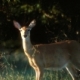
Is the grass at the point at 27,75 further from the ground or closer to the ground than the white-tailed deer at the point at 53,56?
closer to the ground

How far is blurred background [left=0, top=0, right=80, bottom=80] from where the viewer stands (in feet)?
45.3

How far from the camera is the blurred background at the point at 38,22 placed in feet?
45.3

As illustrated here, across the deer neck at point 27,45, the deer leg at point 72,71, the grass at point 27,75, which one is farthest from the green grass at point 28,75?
the deer neck at point 27,45

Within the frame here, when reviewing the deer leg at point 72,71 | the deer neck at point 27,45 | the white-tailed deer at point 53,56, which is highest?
the deer neck at point 27,45

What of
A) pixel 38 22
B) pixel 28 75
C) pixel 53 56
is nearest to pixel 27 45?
pixel 53 56

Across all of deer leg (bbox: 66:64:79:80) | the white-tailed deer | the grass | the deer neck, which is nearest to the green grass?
the grass

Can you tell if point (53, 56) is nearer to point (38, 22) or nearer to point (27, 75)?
point (27, 75)

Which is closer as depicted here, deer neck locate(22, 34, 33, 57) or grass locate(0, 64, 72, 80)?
deer neck locate(22, 34, 33, 57)

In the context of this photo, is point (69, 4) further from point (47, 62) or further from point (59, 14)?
point (47, 62)

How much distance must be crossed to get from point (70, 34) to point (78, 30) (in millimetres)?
320

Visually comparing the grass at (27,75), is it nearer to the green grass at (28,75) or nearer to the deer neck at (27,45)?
the green grass at (28,75)

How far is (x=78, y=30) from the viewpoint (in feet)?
47.1

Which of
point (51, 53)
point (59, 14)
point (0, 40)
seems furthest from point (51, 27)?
point (51, 53)

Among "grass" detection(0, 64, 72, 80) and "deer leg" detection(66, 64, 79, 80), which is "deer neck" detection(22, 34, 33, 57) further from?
"deer leg" detection(66, 64, 79, 80)
